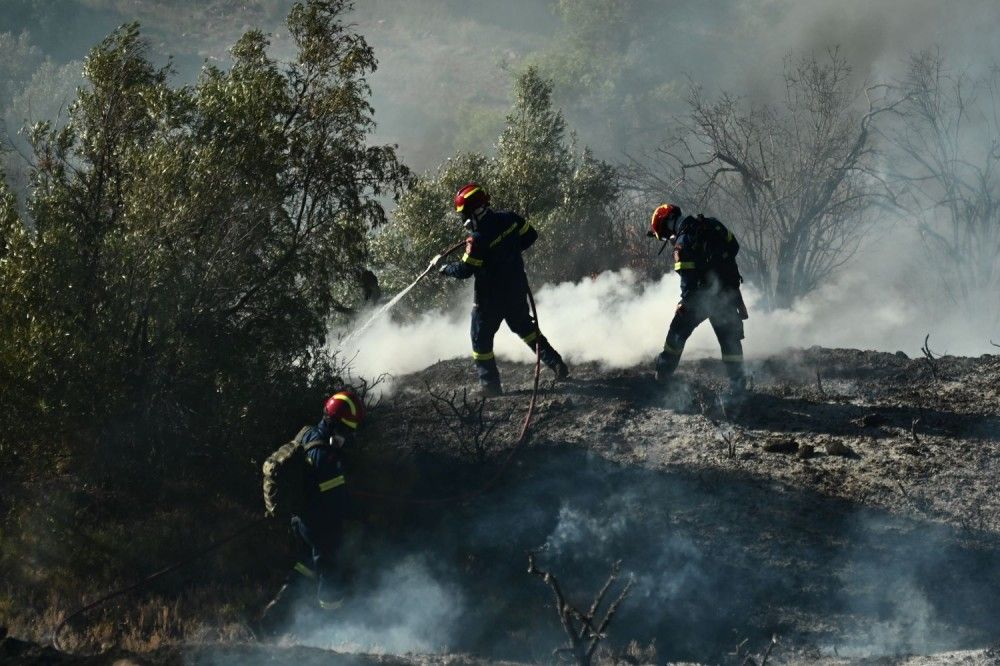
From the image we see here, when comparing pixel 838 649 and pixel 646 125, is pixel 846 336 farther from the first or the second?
pixel 646 125

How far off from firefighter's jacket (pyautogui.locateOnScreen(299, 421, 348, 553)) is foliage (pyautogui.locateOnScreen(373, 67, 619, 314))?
947 cm

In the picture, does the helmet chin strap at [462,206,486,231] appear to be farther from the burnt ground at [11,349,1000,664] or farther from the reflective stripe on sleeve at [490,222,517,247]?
the burnt ground at [11,349,1000,664]

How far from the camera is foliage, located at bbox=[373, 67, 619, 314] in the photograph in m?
18.3

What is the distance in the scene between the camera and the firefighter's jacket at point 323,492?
8.30m

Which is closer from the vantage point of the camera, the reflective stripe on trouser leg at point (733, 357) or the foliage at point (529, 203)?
the reflective stripe on trouser leg at point (733, 357)

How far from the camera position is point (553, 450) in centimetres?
1088

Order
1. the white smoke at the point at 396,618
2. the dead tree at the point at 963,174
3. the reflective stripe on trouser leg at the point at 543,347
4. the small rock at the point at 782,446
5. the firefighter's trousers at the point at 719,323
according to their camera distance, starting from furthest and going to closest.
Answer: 1. the dead tree at the point at 963,174
2. the reflective stripe on trouser leg at the point at 543,347
3. the firefighter's trousers at the point at 719,323
4. the small rock at the point at 782,446
5. the white smoke at the point at 396,618

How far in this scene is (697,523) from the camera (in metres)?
9.63

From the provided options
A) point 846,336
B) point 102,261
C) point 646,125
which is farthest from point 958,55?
point 102,261

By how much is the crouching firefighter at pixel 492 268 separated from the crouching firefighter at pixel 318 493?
9.86ft

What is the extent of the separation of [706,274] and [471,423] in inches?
103

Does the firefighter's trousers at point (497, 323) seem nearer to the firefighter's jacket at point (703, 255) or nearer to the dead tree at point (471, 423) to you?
the dead tree at point (471, 423)

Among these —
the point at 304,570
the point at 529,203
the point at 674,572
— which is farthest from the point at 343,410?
the point at 529,203

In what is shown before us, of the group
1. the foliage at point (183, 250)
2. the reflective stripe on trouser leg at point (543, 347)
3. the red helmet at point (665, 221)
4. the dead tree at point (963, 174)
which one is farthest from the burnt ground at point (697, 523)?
the dead tree at point (963, 174)
